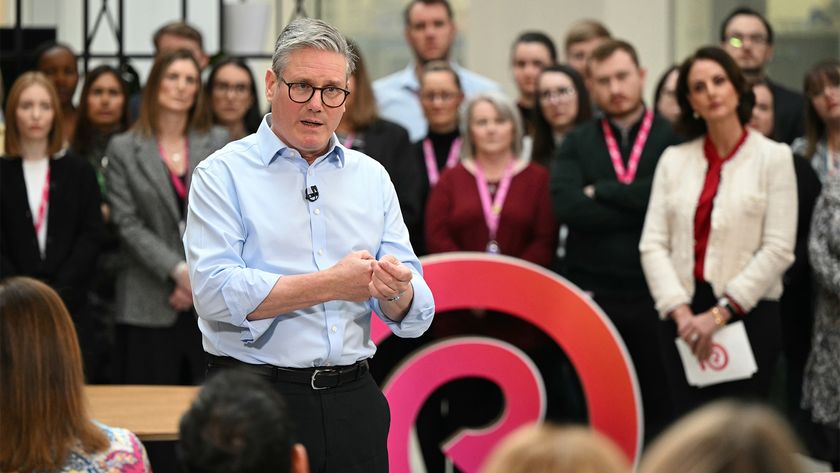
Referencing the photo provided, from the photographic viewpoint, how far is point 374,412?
284 cm

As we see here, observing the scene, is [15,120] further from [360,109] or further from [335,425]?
[335,425]

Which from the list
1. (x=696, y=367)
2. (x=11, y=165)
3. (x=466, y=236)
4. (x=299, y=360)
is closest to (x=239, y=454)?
(x=299, y=360)

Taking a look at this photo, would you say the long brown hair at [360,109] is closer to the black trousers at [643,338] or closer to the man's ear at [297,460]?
the black trousers at [643,338]

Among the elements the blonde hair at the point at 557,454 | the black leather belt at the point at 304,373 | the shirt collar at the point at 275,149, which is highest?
the shirt collar at the point at 275,149

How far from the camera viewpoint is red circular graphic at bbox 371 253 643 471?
482 cm

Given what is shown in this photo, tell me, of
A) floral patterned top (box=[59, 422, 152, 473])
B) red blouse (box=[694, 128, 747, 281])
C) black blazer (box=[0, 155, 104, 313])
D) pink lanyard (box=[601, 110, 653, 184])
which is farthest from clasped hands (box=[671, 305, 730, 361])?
black blazer (box=[0, 155, 104, 313])

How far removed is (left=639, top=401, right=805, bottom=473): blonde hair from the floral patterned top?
1718mm

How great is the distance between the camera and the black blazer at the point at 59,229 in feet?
17.0

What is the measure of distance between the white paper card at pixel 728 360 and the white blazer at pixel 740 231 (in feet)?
0.36

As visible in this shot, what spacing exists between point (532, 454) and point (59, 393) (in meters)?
1.60

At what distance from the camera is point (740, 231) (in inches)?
180

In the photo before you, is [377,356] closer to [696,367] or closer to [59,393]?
[696,367]

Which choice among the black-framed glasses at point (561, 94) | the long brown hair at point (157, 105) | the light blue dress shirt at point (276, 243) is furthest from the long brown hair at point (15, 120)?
the light blue dress shirt at point (276, 243)

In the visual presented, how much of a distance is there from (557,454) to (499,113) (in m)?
4.00
